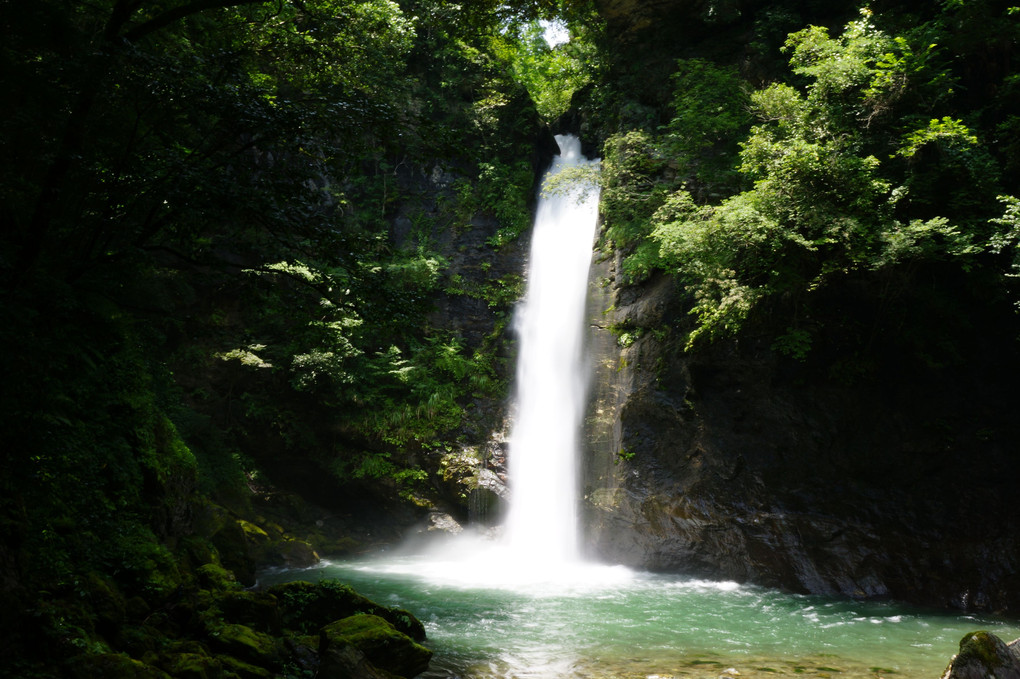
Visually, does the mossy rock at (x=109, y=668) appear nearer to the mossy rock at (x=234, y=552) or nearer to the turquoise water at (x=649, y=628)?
the turquoise water at (x=649, y=628)

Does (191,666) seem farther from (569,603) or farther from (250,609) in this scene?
(569,603)

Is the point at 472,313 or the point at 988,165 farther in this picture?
the point at 472,313

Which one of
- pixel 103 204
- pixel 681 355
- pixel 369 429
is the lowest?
pixel 369 429

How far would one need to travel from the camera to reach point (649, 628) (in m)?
8.68

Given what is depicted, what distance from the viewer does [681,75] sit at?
1681cm

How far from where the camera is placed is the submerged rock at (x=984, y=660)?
5.30 metres

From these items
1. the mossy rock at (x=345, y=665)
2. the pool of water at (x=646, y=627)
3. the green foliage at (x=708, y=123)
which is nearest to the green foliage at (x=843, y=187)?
the green foliage at (x=708, y=123)

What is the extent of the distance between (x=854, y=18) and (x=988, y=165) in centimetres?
683

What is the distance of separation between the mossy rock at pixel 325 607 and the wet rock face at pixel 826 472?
7.60 m

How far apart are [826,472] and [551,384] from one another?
7963 millimetres

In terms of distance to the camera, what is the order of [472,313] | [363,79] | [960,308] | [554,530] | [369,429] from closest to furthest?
[960,308], [363,79], [554,530], [369,429], [472,313]

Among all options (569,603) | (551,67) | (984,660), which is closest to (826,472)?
(569,603)

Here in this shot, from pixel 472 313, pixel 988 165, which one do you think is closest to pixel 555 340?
pixel 472 313

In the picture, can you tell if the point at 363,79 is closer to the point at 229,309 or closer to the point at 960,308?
the point at 229,309
